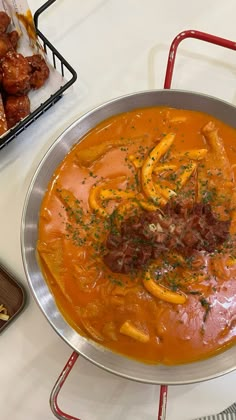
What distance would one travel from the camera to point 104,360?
5.05 ft

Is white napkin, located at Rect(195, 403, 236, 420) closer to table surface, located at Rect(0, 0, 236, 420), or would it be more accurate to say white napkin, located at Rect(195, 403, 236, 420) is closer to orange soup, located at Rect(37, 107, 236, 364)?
table surface, located at Rect(0, 0, 236, 420)

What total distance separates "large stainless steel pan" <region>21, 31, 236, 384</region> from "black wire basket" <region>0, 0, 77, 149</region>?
146mm

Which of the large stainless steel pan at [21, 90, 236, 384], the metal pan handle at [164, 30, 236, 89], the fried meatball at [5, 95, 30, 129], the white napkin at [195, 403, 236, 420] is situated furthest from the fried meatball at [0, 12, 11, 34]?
the white napkin at [195, 403, 236, 420]

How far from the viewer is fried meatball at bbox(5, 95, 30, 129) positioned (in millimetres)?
1700

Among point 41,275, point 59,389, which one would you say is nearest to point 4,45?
point 41,275

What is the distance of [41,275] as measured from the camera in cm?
160

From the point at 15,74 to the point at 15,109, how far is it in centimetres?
12

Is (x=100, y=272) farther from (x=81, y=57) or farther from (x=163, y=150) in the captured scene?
(x=81, y=57)

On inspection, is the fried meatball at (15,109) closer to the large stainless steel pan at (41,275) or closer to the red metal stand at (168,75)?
the large stainless steel pan at (41,275)

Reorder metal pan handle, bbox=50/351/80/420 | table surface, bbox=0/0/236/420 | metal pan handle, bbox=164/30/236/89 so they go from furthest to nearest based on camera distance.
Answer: metal pan handle, bbox=164/30/236/89 → table surface, bbox=0/0/236/420 → metal pan handle, bbox=50/351/80/420

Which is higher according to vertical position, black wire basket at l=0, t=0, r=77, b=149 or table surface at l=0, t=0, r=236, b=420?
black wire basket at l=0, t=0, r=77, b=149

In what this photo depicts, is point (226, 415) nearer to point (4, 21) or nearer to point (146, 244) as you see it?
point (146, 244)

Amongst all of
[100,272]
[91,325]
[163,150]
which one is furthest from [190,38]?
[91,325]

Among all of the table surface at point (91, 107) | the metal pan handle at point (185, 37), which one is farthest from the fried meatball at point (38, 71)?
the metal pan handle at point (185, 37)
